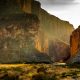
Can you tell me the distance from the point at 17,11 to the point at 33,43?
23.4 m

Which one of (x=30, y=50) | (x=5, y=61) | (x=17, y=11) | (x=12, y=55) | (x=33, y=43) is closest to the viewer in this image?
(x=5, y=61)

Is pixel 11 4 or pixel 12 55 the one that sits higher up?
pixel 11 4

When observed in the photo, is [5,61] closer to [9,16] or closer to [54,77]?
[9,16]

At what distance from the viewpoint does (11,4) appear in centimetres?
18138

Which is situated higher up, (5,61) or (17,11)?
(17,11)

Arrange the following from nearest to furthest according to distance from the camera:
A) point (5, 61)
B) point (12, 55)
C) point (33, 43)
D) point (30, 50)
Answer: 1. point (5, 61)
2. point (12, 55)
3. point (30, 50)
4. point (33, 43)

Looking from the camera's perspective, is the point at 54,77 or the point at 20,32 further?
the point at 20,32

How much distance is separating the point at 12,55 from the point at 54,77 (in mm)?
95789

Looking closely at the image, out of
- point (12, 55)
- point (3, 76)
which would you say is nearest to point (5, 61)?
point (12, 55)

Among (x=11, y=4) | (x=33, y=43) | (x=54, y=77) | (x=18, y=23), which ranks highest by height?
(x=11, y=4)

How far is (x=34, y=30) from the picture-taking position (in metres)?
169

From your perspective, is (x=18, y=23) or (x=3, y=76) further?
(x=18, y=23)

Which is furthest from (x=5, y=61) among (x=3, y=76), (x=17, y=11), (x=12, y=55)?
(x=3, y=76)

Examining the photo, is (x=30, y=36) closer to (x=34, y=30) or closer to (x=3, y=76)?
(x=34, y=30)
